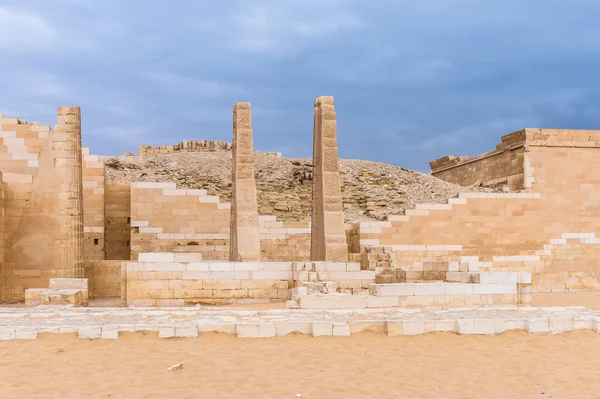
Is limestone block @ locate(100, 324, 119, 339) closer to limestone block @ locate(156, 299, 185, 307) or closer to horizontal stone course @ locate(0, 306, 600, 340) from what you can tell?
horizontal stone course @ locate(0, 306, 600, 340)

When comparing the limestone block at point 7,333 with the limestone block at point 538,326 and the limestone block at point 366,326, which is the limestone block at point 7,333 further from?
the limestone block at point 538,326

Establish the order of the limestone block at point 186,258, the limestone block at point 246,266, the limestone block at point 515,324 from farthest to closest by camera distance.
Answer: the limestone block at point 246,266 < the limestone block at point 186,258 < the limestone block at point 515,324

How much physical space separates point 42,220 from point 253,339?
1149 cm

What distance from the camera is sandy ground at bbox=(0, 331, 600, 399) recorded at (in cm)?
808

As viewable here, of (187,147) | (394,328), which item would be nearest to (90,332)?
(394,328)

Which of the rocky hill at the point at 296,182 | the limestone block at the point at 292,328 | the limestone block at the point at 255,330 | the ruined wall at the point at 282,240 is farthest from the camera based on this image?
the rocky hill at the point at 296,182

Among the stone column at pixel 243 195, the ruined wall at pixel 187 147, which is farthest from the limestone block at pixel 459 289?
the ruined wall at pixel 187 147

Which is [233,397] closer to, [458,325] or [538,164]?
[458,325]

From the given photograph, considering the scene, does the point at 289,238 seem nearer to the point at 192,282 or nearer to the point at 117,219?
the point at 117,219

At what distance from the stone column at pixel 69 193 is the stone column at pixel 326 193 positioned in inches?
259

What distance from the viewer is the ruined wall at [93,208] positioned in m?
22.1

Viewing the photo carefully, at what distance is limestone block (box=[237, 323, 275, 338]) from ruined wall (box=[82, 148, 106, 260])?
43.1 feet

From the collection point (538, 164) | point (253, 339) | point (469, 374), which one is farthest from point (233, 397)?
point (538, 164)

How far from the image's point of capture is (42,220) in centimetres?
1919
